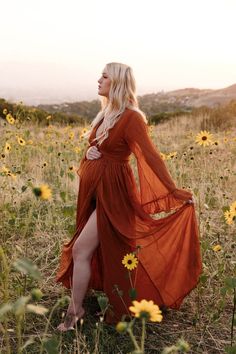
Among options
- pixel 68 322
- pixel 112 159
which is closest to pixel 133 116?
pixel 112 159

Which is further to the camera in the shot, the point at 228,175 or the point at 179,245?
the point at 228,175

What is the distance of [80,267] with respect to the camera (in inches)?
113

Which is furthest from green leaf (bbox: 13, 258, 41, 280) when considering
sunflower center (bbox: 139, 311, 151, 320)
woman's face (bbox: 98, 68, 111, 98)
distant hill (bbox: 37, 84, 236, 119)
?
distant hill (bbox: 37, 84, 236, 119)

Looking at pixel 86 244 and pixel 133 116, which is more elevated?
pixel 133 116

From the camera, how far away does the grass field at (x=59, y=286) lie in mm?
2474

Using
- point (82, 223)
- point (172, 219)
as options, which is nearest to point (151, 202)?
point (172, 219)

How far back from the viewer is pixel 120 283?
2.96 metres

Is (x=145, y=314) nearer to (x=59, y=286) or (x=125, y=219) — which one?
(x=125, y=219)

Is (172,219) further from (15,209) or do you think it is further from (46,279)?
(15,209)

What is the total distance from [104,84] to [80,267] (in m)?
0.93

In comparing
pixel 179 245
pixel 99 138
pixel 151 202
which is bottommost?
pixel 179 245

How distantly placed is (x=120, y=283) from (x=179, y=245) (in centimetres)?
37

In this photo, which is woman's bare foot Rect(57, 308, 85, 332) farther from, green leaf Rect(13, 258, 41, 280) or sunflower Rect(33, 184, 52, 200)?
green leaf Rect(13, 258, 41, 280)

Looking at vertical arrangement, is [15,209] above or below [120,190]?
below
